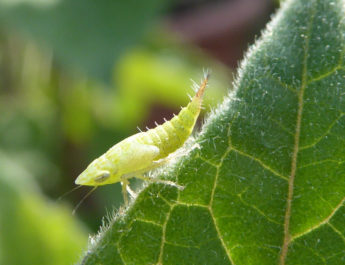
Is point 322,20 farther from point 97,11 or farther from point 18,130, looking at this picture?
point 18,130

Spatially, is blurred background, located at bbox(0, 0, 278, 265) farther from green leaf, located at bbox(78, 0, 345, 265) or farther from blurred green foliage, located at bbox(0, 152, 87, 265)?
green leaf, located at bbox(78, 0, 345, 265)

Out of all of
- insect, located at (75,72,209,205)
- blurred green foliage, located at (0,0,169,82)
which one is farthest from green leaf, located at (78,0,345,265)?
blurred green foliage, located at (0,0,169,82)

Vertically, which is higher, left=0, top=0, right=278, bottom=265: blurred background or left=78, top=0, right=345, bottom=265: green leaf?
left=78, top=0, right=345, bottom=265: green leaf

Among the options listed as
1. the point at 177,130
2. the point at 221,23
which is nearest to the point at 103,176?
the point at 177,130

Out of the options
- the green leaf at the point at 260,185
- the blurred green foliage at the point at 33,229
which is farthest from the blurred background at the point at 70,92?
the green leaf at the point at 260,185

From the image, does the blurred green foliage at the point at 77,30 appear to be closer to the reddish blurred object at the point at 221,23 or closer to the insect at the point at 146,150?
the insect at the point at 146,150

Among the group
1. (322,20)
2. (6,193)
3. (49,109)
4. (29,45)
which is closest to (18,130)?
(49,109)
